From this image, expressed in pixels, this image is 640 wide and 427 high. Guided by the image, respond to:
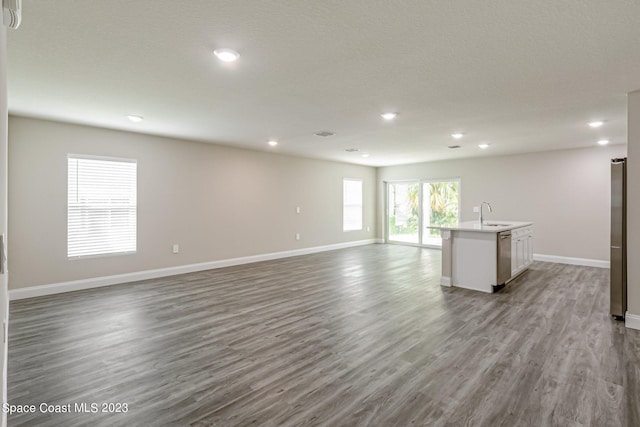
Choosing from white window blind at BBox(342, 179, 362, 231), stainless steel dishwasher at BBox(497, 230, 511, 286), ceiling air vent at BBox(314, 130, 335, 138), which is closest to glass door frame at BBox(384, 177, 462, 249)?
white window blind at BBox(342, 179, 362, 231)

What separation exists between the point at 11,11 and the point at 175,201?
5.09 metres

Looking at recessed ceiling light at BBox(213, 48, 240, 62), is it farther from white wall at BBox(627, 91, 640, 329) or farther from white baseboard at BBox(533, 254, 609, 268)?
white baseboard at BBox(533, 254, 609, 268)

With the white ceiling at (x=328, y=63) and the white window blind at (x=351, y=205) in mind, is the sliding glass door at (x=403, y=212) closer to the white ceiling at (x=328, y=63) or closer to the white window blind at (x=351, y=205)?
the white window blind at (x=351, y=205)

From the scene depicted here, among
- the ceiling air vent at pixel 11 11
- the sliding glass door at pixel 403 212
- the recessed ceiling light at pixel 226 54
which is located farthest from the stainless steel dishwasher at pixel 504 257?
the ceiling air vent at pixel 11 11

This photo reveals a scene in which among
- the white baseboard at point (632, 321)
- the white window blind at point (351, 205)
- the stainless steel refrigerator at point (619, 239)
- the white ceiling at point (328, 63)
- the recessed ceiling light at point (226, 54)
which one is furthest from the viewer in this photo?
the white window blind at point (351, 205)

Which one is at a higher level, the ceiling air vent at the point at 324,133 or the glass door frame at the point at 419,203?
the ceiling air vent at the point at 324,133

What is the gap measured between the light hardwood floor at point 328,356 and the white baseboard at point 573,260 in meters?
1.91

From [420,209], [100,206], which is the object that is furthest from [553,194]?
[100,206]

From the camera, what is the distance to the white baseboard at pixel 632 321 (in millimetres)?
3391

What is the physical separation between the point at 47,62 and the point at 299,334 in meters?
3.24

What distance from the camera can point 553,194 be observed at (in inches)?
277

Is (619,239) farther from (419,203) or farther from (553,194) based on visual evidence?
(419,203)

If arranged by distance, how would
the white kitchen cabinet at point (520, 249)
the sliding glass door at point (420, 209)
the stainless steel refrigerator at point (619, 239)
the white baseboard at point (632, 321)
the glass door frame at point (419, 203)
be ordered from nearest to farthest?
1. the white baseboard at point (632, 321)
2. the stainless steel refrigerator at point (619, 239)
3. the white kitchen cabinet at point (520, 249)
4. the glass door frame at point (419, 203)
5. the sliding glass door at point (420, 209)

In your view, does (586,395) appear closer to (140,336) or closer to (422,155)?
(140,336)
